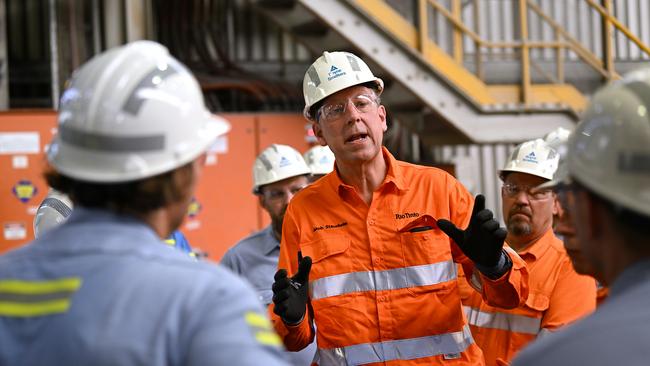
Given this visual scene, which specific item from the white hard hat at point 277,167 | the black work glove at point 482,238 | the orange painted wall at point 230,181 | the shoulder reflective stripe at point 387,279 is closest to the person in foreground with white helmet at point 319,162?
the white hard hat at point 277,167

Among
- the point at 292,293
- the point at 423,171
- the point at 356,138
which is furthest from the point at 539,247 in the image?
the point at 292,293

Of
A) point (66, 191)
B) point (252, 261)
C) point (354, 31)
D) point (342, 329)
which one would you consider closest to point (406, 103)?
point (354, 31)

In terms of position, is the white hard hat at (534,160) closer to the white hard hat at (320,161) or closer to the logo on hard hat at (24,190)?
the white hard hat at (320,161)

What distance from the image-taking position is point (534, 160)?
4.22m

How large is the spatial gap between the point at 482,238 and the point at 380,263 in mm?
431

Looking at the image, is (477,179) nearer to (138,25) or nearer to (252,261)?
(138,25)

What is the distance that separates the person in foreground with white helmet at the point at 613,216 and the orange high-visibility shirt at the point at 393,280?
1377 millimetres

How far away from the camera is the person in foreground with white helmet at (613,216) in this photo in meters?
1.44

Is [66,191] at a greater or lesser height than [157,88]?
lesser

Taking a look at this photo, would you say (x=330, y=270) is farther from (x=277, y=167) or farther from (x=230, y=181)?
(x=230, y=181)

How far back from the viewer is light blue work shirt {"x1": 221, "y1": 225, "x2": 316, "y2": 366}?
192 inches

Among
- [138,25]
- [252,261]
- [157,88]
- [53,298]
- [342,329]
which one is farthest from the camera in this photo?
[138,25]

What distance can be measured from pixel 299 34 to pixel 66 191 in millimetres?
6568

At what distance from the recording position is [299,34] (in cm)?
819
